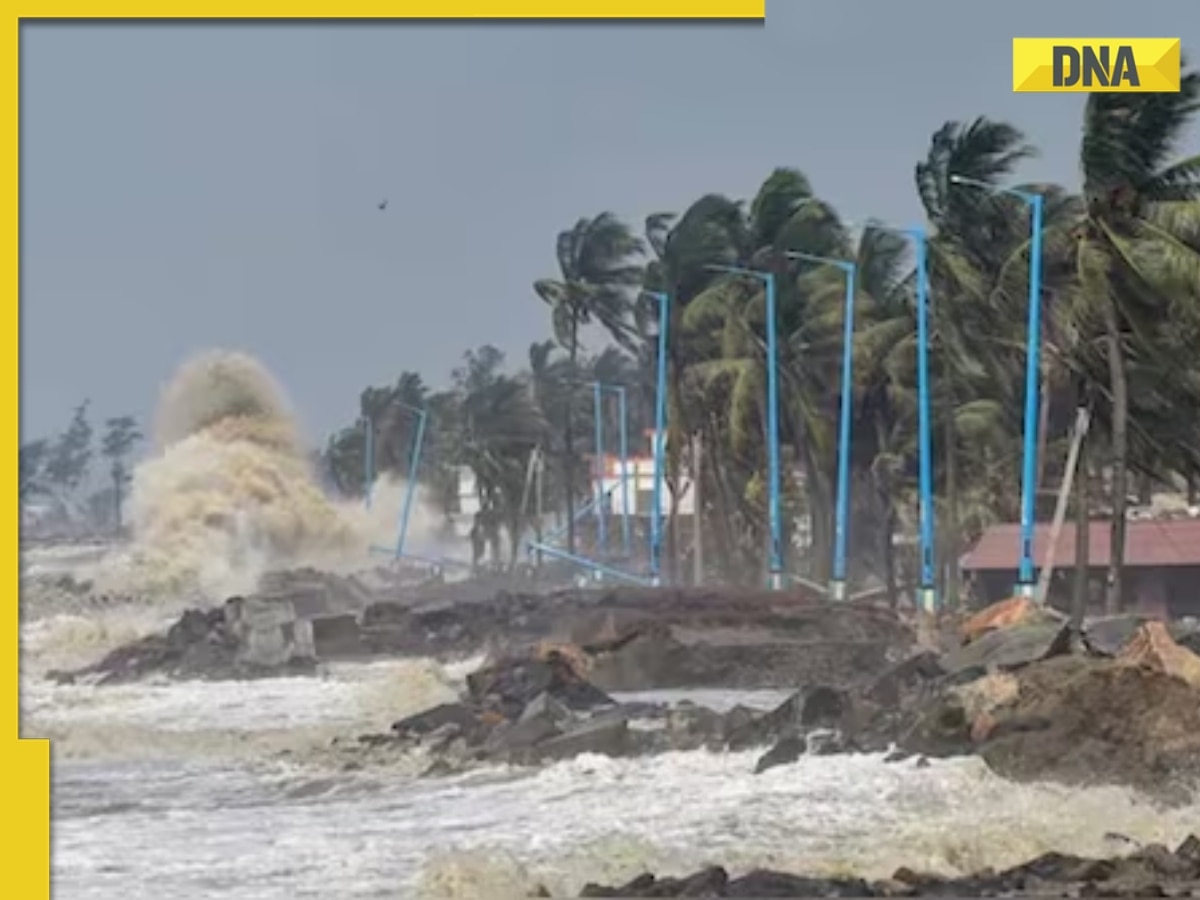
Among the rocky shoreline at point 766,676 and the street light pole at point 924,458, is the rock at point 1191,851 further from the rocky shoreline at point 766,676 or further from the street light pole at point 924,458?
the street light pole at point 924,458

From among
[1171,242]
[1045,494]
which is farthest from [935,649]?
[1045,494]

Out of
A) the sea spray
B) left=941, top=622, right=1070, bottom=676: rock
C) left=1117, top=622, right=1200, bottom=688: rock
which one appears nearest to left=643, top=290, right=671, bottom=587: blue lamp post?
the sea spray

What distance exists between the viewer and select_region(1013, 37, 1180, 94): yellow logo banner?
6.95 metres

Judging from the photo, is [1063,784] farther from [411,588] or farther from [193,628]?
[411,588]

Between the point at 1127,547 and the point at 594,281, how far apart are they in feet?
81.0

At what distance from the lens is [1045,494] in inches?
1444

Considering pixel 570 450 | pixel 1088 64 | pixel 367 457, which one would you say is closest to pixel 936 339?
pixel 1088 64

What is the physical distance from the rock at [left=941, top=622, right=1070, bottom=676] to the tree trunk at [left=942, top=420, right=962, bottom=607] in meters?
14.7

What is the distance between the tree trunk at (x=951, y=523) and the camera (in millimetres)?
34216

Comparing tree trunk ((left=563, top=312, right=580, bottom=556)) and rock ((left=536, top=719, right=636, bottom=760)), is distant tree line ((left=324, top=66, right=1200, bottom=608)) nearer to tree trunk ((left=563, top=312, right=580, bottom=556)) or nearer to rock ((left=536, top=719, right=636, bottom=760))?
tree trunk ((left=563, top=312, right=580, bottom=556))

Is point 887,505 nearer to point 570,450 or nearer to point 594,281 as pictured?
point 594,281

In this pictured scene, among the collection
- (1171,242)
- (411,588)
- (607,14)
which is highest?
(1171,242)

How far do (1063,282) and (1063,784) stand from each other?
15.5 meters

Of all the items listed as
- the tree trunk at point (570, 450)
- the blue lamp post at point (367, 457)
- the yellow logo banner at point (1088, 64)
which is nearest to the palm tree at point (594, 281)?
the tree trunk at point (570, 450)
